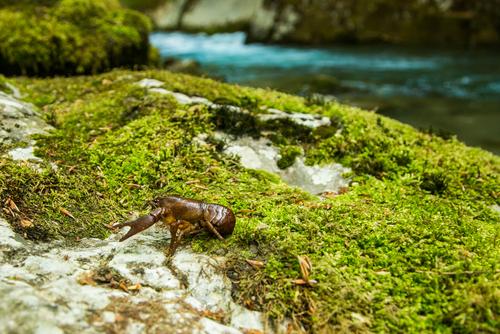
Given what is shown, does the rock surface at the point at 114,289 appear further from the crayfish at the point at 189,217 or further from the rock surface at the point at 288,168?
the rock surface at the point at 288,168

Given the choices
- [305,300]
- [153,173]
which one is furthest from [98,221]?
[305,300]

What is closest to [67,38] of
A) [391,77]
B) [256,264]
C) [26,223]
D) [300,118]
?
[300,118]

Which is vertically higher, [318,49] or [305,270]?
[305,270]

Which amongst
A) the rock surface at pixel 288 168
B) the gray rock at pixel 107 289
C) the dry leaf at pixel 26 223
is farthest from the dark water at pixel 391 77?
the dry leaf at pixel 26 223

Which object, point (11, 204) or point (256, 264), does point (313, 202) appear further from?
point (11, 204)

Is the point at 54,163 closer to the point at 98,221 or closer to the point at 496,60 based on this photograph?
the point at 98,221

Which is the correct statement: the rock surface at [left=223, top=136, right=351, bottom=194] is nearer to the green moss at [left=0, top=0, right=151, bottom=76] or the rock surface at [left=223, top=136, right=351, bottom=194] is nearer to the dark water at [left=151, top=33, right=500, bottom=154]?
the dark water at [left=151, top=33, right=500, bottom=154]

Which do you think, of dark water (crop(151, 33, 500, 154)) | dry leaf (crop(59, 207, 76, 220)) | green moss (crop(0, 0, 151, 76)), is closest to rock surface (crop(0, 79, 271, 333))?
dry leaf (crop(59, 207, 76, 220))
